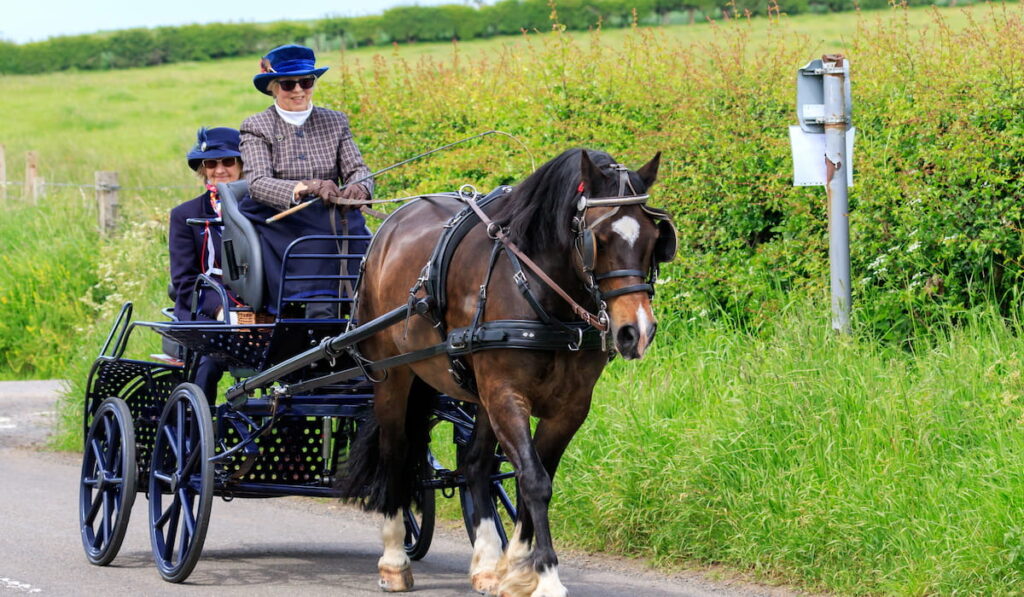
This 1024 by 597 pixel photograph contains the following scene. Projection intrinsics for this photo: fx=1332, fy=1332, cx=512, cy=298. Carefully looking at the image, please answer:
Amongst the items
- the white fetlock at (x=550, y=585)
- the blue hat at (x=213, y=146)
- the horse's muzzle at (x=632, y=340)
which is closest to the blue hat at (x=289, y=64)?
the blue hat at (x=213, y=146)

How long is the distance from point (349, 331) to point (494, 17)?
43154mm

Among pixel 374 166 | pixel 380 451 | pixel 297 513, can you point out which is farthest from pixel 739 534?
pixel 374 166

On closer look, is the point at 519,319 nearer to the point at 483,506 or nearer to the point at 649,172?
the point at 649,172

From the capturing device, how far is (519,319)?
16.6ft

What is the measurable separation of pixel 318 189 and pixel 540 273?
1.83 meters

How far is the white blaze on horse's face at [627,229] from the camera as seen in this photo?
469 centimetres

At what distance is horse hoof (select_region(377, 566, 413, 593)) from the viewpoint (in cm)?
592

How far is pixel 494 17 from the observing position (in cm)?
4797

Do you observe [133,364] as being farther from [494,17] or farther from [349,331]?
[494,17]

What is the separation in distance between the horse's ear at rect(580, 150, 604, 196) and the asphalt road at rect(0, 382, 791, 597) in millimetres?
1924

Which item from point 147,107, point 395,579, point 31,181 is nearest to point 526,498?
point 395,579

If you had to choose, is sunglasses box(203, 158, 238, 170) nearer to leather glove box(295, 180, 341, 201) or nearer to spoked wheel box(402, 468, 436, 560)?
leather glove box(295, 180, 341, 201)

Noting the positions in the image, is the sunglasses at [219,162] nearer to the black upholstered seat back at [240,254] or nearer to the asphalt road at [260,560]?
the black upholstered seat back at [240,254]

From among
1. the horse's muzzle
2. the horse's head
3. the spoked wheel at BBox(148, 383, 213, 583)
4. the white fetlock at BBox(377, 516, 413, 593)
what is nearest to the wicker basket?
the spoked wheel at BBox(148, 383, 213, 583)
